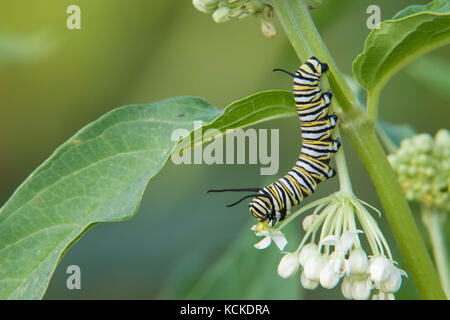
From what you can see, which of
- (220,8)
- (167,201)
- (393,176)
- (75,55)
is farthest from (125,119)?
(75,55)

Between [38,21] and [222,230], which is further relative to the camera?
[38,21]

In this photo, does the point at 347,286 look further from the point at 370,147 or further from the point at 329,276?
the point at 370,147

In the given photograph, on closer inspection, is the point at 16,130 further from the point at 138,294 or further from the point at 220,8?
the point at 220,8

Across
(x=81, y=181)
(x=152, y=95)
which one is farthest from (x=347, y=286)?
(x=152, y=95)

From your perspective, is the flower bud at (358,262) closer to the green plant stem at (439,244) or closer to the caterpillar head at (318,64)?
the caterpillar head at (318,64)

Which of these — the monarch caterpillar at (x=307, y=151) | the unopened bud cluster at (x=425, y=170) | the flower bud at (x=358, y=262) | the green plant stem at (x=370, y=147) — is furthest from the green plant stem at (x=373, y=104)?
the unopened bud cluster at (x=425, y=170)

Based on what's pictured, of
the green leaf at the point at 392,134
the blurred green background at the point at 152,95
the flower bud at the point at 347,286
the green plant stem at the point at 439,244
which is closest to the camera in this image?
the flower bud at the point at 347,286
